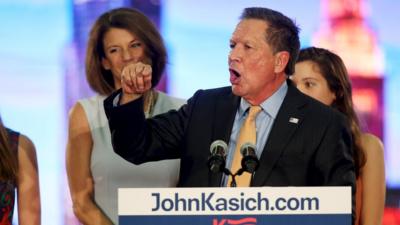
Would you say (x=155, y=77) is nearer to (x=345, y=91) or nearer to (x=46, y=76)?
(x=46, y=76)

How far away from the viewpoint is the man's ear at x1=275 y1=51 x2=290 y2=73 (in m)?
3.92

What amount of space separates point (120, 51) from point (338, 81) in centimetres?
118

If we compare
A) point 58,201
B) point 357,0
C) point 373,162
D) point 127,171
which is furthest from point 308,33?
point 58,201

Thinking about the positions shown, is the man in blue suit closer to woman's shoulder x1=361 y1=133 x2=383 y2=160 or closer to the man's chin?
the man's chin

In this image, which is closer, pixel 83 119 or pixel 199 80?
pixel 83 119

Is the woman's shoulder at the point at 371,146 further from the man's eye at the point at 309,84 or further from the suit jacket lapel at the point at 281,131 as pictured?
the suit jacket lapel at the point at 281,131

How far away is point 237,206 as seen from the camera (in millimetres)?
3039

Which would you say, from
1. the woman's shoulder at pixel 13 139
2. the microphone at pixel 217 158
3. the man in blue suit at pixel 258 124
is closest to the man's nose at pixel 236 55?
the man in blue suit at pixel 258 124

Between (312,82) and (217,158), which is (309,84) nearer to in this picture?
(312,82)

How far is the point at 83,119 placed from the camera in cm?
472

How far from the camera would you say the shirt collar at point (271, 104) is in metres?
3.86

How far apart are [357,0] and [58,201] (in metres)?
2.09

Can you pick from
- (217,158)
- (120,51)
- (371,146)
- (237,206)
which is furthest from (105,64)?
(237,206)

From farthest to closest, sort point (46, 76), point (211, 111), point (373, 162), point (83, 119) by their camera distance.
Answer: point (46, 76) < point (83, 119) < point (373, 162) < point (211, 111)
